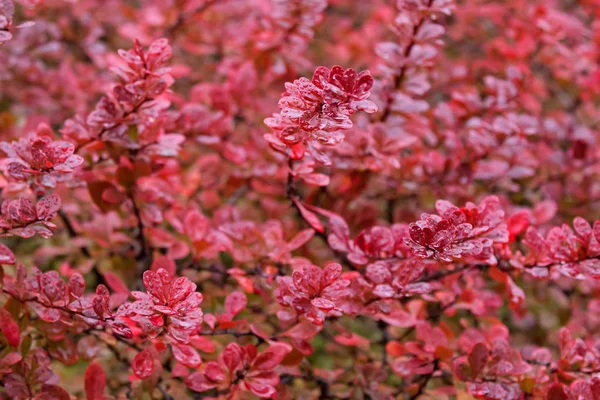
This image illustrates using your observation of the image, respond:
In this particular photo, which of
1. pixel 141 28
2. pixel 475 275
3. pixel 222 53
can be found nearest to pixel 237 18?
pixel 222 53

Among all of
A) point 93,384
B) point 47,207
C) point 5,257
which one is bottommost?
point 93,384

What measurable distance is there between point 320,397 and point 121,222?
641 millimetres

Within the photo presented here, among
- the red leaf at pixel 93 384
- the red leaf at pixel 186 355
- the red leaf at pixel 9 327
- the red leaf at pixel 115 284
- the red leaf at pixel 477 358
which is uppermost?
the red leaf at pixel 9 327

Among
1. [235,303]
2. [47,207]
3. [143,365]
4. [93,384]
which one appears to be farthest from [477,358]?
[47,207]

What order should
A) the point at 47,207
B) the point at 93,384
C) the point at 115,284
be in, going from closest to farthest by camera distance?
the point at 47,207
the point at 93,384
the point at 115,284

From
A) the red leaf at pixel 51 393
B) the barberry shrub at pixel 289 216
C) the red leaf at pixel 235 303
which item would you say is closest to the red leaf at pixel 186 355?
the barberry shrub at pixel 289 216

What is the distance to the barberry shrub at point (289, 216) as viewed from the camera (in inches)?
41.3

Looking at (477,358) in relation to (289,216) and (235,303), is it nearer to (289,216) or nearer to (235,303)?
(235,303)

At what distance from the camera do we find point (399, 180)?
1588 mm

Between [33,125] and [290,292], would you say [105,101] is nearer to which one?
[33,125]

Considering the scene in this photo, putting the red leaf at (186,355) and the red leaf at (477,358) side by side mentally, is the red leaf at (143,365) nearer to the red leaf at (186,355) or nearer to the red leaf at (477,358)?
the red leaf at (186,355)

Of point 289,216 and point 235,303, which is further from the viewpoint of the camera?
point 289,216

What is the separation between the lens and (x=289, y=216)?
5.96 ft

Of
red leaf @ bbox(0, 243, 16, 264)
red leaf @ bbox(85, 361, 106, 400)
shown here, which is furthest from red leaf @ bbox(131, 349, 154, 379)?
red leaf @ bbox(0, 243, 16, 264)
